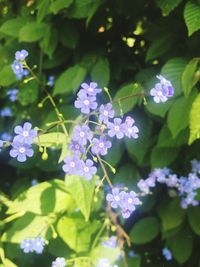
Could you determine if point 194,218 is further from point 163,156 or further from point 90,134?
point 90,134

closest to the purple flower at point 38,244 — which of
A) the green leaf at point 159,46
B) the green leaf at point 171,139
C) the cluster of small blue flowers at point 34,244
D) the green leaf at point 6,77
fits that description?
the cluster of small blue flowers at point 34,244

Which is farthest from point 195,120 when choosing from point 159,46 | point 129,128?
point 159,46

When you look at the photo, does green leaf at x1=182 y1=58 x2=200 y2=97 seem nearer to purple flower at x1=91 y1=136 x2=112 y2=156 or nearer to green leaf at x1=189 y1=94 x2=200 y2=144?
green leaf at x1=189 y1=94 x2=200 y2=144

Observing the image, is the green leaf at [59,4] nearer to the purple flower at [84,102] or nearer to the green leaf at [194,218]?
the purple flower at [84,102]

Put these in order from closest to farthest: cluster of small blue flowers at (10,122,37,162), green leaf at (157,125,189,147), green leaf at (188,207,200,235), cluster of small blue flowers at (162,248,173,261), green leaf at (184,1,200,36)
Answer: cluster of small blue flowers at (10,122,37,162) < green leaf at (184,1,200,36) < green leaf at (157,125,189,147) < green leaf at (188,207,200,235) < cluster of small blue flowers at (162,248,173,261)

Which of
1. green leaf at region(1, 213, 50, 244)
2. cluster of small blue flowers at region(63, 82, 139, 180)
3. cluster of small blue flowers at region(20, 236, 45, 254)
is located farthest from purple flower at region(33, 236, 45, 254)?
cluster of small blue flowers at region(63, 82, 139, 180)
